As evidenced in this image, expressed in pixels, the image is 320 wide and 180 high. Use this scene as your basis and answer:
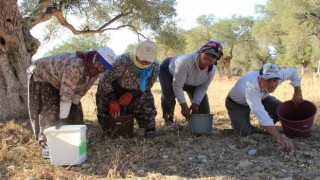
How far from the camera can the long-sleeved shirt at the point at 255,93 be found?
3.44m

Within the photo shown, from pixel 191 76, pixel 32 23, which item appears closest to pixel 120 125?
pixel 191 76

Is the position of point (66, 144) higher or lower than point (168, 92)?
lower

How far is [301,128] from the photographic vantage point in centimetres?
407

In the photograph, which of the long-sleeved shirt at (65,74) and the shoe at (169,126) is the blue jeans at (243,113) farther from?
the long-sleeved shirt at (65,74)

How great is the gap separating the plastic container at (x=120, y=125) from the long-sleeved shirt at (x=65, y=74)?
21.8 inches

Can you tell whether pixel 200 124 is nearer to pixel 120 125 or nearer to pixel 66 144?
pixel 120 125

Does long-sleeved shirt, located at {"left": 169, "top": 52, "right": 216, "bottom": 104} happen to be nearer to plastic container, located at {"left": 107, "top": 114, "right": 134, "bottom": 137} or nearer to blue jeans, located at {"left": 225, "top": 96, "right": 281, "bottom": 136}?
blue jeans, located at {"left": 225, "top": 96, "right": 281, "bottom": 136}

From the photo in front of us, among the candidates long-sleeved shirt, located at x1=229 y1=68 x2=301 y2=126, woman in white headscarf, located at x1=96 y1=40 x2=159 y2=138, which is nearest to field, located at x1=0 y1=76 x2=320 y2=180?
woman in white headscarf, located at x1=96 y1=40 x2=159 y2=138

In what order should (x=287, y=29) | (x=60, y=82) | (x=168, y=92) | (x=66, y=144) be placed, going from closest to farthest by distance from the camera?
(x=66, y=144), (x=60, y=82), (x=168, y=92), (x=287, y=29)

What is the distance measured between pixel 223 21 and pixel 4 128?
100 feet

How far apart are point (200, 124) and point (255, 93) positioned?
0.87 meters

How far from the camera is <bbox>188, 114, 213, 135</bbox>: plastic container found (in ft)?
13.7

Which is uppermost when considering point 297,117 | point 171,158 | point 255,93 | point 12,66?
point 12,66

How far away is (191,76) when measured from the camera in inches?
175
